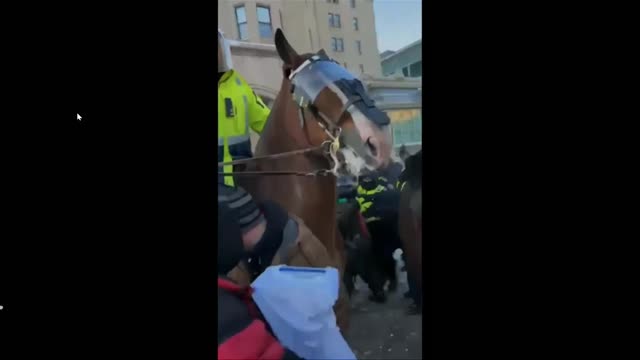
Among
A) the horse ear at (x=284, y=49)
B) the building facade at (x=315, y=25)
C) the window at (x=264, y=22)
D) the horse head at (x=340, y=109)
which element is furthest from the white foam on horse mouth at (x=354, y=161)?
the window at (x=264, y=22)

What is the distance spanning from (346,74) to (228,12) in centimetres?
56

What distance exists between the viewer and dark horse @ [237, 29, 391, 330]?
6.58 ft

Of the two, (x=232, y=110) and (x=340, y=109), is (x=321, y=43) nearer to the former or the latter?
(x=340, y=109)

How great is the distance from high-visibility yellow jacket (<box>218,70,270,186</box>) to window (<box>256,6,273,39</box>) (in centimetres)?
20

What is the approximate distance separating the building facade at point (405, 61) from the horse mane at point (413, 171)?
34 centimetres

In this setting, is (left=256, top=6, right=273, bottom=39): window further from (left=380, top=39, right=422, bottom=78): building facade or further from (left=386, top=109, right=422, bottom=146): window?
(left=386, top=109, right=422, bottom=146): window

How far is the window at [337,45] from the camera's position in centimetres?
204

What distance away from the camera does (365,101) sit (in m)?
2.01

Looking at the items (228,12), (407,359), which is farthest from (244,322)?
(228,12)

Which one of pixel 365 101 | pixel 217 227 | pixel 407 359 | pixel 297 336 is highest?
pixel 365 101

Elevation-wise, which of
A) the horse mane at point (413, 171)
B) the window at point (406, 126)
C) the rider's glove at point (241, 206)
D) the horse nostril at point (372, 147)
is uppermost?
the window at point (406, 126)

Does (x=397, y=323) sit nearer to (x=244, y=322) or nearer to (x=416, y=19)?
(x=244, y=322)

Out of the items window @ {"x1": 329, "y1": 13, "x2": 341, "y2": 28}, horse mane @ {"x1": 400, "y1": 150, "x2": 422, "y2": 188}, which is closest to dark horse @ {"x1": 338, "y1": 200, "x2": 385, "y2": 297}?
horse mane @ {"x1": 400, "y1": 150, "x2": 422, "y2": 188}

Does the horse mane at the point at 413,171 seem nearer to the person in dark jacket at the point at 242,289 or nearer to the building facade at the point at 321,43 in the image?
the building facade at the point at 321,43
